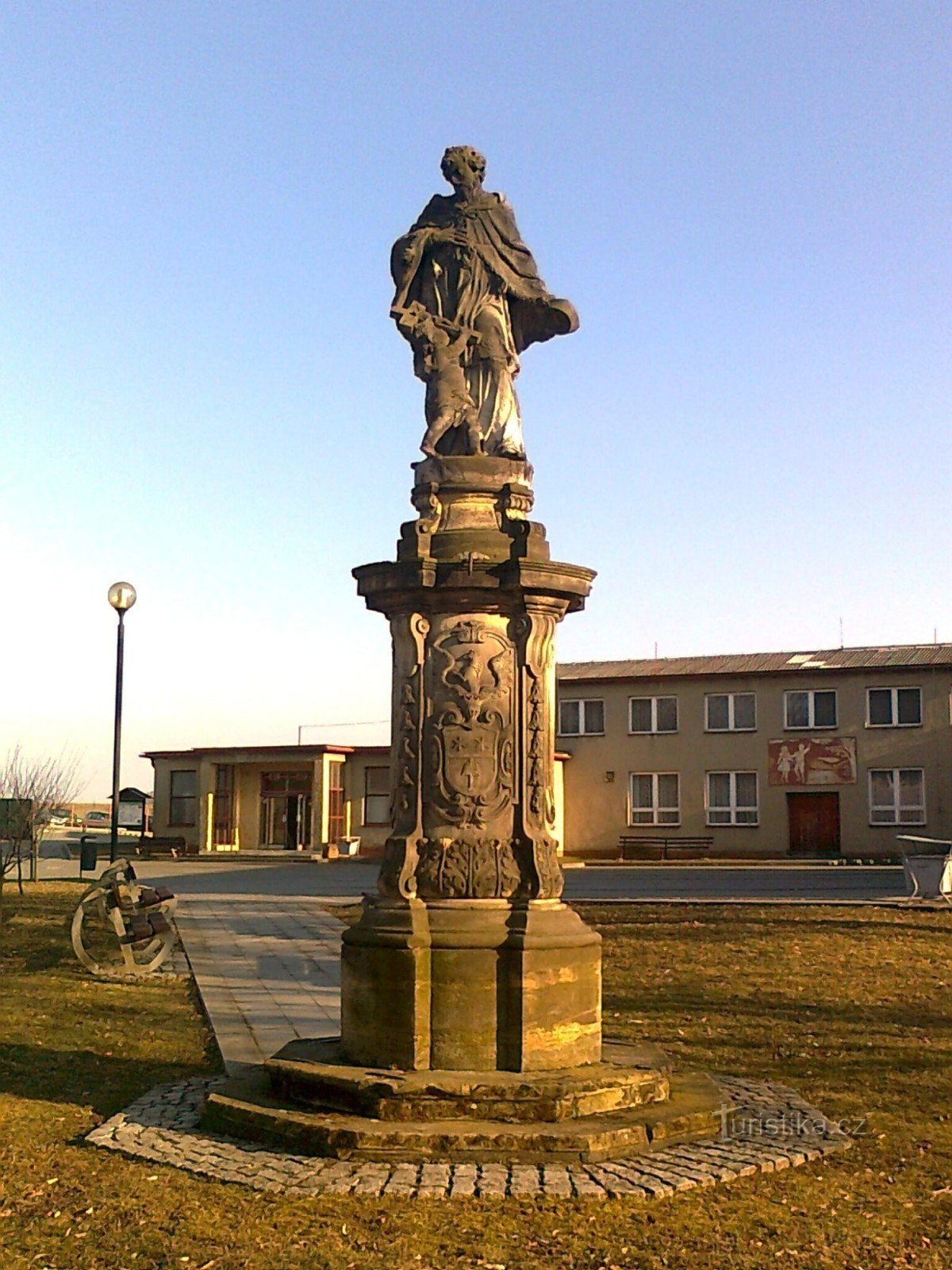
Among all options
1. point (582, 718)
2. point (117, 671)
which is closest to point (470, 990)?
point (117, 671)

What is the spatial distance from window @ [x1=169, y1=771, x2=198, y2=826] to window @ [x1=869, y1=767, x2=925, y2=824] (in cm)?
2324

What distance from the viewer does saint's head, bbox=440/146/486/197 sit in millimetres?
8867

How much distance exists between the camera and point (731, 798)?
1713 inches

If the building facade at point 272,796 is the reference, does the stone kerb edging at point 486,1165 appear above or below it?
below

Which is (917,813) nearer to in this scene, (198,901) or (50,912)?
(198,901)

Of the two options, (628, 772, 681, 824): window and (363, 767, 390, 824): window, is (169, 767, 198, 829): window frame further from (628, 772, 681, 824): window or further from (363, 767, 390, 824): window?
(628, 772, 681, 824): window

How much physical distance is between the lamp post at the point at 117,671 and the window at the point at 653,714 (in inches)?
1031

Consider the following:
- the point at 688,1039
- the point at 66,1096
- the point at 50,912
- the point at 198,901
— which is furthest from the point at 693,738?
the point at 66,1096

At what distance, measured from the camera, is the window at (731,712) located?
144 ft

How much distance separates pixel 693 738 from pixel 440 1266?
39706 mm

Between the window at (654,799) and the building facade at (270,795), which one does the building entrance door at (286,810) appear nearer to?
the building facade at (270,795)

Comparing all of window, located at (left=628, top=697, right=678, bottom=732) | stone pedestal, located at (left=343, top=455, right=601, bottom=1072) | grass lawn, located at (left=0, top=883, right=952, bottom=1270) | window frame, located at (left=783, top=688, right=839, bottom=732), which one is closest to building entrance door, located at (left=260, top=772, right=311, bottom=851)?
window, located at (left=628, top=697, right=678, bottom=732)

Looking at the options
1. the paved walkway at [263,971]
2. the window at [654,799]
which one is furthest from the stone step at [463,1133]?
the window at [654,799]

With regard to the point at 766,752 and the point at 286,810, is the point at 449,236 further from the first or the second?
the point at 286,810
